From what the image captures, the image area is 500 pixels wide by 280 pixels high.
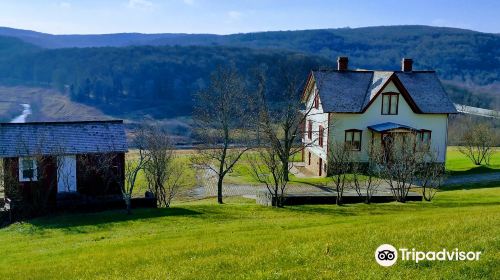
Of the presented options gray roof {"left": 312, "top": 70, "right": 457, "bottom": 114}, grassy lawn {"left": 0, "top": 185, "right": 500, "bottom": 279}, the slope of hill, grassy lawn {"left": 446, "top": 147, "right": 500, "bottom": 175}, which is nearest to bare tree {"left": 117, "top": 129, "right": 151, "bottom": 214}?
grassy lawn {"left": 0, "top": 185, "right": 500, "bottom": 279}

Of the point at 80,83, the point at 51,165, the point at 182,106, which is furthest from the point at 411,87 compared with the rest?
the point at 80,83

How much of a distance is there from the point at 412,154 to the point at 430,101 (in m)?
15.0

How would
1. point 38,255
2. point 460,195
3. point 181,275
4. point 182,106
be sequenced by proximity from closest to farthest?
1. point 181,275
2. point 38,255
3. point 460,195
4. point 182,106

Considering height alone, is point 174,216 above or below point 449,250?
below

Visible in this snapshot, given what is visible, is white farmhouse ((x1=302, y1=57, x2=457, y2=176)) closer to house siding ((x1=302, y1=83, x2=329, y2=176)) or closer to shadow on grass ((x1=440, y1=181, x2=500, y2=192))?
house siding ((x1=302, y1=83, x2=329, y2=176))

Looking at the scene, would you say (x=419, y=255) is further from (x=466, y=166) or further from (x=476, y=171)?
(x=466, y=166)

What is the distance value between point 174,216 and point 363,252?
43.4ft

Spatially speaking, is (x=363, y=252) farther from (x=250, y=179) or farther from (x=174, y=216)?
(x=250, y=179)

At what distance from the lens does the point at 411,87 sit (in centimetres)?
4188

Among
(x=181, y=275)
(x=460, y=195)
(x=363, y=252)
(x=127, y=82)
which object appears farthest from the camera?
(x=127, y=82)

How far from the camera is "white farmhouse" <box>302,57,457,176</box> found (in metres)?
40.2

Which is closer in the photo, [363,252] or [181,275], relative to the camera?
[181,275]

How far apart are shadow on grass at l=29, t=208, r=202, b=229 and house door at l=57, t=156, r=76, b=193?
2744 mm

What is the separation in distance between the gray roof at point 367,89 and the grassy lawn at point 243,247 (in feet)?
57.5
